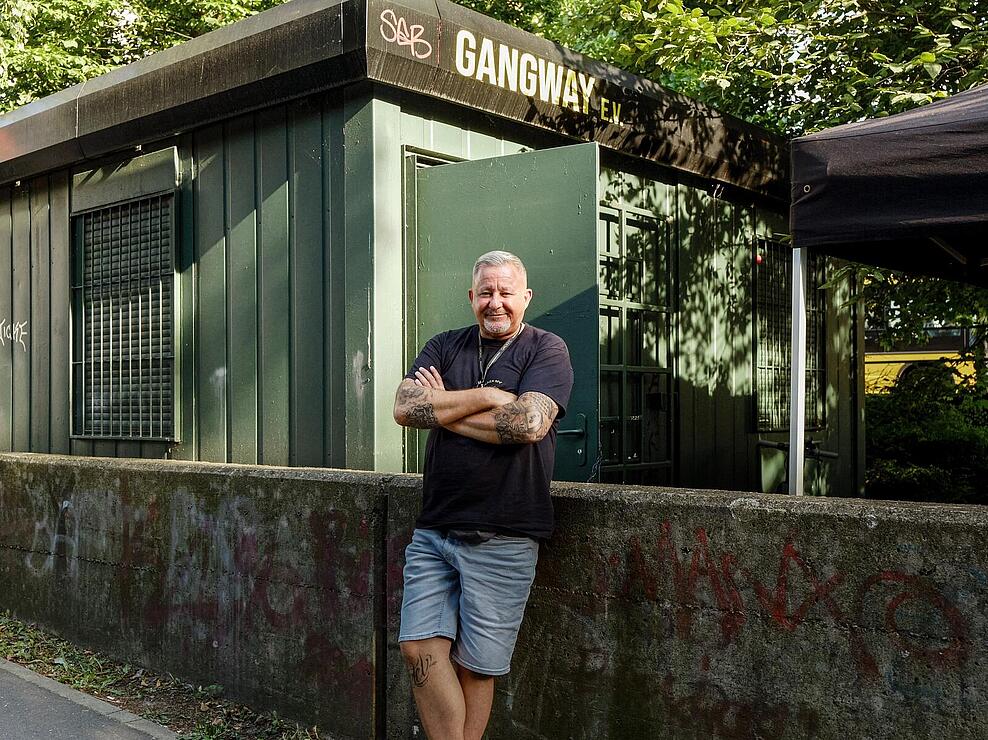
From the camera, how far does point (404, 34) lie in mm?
5754

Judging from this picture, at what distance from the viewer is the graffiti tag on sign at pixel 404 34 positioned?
18.7ft

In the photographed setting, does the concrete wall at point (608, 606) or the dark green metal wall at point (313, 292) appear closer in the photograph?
the concrete wall at point (608, 606)

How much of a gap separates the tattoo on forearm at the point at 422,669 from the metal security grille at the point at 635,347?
2.62 m

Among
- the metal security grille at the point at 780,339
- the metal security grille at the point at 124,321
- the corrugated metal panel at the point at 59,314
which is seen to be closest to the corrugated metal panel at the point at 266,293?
the metal security grille at the point at 124,321

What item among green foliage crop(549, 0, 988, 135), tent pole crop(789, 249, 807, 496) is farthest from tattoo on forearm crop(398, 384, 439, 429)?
green foliage crop(549, 0, 988, 135)

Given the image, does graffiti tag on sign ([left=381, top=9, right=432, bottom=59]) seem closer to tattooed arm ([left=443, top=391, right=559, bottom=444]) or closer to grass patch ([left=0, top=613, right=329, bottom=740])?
tattooed arm ([left=443, top=391, right=559, bottom=444])

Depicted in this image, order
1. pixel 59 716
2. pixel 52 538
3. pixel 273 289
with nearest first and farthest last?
pixel 59 716 < pixel 273 289 < pixel 52 538

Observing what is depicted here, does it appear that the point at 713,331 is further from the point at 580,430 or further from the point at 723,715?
the point at 723,715

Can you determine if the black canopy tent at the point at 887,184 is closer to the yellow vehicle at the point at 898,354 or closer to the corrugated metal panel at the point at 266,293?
the corrugated metal panel at the point at 266,293

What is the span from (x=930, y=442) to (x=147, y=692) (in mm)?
8568

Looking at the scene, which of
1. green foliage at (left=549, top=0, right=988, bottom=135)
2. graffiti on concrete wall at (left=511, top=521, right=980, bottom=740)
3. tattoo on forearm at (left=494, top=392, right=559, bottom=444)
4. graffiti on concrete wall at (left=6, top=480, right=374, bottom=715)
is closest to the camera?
graffiti on concrete wall at (left=511, top=521, right=980, bottom=740)

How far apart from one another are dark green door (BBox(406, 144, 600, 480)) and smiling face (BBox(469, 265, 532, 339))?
1.47 meters

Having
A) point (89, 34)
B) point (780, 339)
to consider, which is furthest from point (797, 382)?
point (89, 34)

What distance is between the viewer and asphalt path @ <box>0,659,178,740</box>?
17.3 feet
